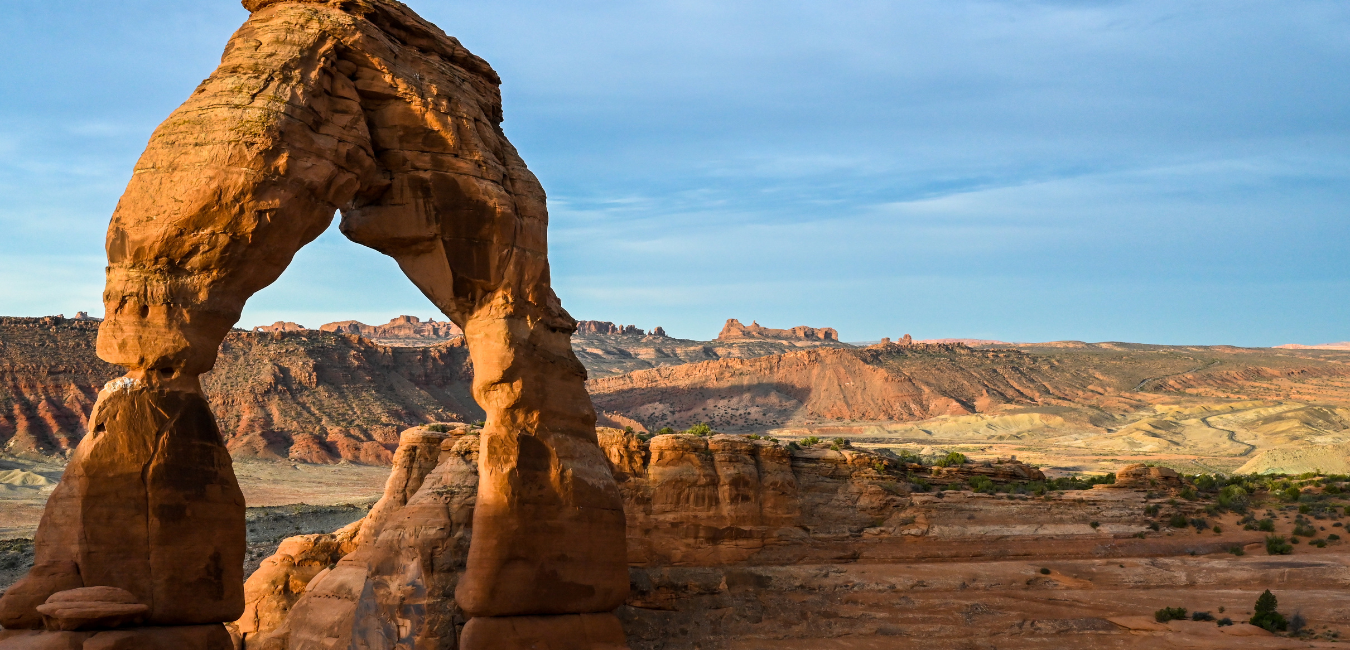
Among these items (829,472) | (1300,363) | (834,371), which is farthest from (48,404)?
(1300,363)

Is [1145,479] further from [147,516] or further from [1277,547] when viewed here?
[147,516]

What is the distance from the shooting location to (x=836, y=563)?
20844 millimetres

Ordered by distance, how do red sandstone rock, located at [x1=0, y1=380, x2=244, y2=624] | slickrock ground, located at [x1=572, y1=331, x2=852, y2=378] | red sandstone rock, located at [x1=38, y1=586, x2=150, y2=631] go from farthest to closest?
slickrock ground, located at [x1=572, y1=331, x2=852, y2=378] < red sandstone rock, located at [x1=0, y1=380, x2=244, y2=624] < red sandstone rock, located at [x1=38, y1=586, x2=150, y2=631]

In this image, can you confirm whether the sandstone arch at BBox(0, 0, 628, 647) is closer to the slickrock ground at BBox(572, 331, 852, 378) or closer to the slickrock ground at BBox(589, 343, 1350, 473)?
the slickrock ground at BBox(589, 343, 1350, 473)

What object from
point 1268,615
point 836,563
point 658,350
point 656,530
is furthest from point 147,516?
point 658,350

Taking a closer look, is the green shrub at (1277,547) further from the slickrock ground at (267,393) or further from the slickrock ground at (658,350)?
the slickrock ground at (658,350)

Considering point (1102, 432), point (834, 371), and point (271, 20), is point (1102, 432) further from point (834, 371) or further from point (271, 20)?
point (271, 20)

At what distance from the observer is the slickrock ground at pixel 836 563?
16.4 m

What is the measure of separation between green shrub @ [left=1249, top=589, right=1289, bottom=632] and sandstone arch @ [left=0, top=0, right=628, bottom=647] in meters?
12.0

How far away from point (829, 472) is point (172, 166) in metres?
14.0

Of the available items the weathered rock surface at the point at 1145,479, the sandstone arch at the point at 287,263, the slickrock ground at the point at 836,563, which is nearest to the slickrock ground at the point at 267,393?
the slickrock ground at the point at 836,563

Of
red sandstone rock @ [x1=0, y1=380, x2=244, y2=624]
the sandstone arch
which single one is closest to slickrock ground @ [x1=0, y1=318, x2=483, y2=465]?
the sandstone arch

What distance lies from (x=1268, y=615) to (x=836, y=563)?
25.6ft

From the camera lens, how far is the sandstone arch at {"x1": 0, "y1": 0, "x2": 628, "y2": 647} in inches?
483
